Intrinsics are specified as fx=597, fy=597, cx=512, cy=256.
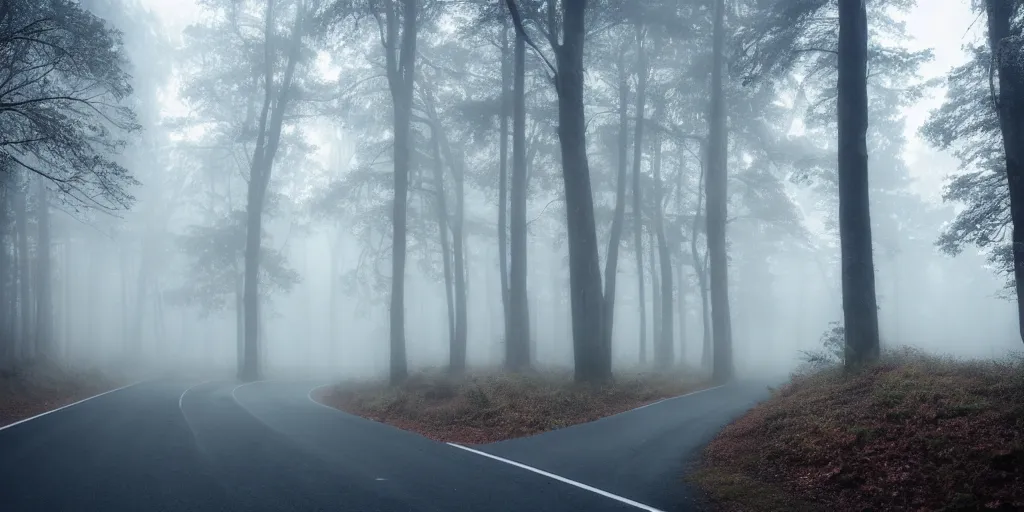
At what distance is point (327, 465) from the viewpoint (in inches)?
339

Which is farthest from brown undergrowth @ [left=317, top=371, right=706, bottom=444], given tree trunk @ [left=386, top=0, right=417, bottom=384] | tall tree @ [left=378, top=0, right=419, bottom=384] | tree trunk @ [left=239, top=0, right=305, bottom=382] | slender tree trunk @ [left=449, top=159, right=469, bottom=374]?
tree trunk @ [left=239, top=0, right=305, bottom=382]

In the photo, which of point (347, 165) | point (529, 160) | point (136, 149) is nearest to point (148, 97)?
point (136, 149)

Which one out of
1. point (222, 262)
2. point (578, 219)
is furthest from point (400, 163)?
point (222, 262)

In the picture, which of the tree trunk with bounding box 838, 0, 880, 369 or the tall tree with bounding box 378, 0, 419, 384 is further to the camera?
the tall tree with bounding box 378, 0, 419, 384

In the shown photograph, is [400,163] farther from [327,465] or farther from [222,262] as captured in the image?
[222,262]

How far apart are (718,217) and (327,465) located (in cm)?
1776

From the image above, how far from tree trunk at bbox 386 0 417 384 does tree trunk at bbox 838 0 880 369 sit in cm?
1280

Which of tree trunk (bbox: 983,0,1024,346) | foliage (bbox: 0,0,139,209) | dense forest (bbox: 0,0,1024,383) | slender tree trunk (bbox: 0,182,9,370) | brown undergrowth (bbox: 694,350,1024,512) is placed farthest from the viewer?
slender tree trunk (bbox: 0,182,9,370)

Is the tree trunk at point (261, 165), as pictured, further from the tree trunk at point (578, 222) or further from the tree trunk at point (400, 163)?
the tree trunk at point (578, 222)

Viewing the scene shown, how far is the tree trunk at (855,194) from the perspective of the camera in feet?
40.3

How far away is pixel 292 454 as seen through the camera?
9.42 metres

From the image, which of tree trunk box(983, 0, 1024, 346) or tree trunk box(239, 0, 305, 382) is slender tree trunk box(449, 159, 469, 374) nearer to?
tree trunk box(239, 0, 305, 382)

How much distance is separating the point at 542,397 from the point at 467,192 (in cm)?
2600

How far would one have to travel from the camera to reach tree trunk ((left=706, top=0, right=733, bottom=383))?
71.7 ft
